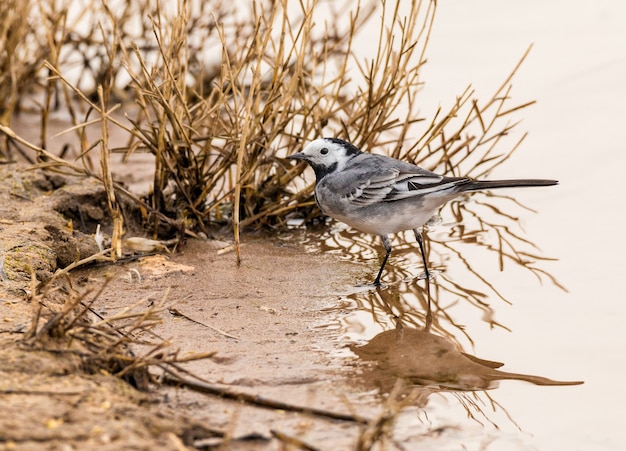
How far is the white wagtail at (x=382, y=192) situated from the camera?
18.5 ft

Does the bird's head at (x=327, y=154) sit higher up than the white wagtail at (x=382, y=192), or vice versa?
the bird's head at (x=327, y=154)

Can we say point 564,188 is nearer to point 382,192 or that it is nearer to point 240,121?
point 382,192

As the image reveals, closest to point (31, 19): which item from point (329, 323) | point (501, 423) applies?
point (329, 323)

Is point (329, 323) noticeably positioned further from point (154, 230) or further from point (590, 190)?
point (590, 190)

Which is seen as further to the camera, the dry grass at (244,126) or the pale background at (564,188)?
the dry grass at (244,126)

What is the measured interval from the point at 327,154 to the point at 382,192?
52 centimetres

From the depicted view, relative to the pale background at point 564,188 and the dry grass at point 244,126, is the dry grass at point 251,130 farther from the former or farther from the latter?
the pale background at point 564,188

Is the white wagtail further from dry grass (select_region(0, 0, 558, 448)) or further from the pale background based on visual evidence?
the pale background

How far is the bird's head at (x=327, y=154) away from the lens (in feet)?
19.7

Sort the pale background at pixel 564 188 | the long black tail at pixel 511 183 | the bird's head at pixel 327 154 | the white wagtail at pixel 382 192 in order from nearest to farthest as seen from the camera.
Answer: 1. the pale background at pixel 564 188
2. the long black tail at pixel 511 183
3. the white wagtail at pixel 382 192
4. the bird's head at pixel 327 154

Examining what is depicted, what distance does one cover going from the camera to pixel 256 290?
5559 mm

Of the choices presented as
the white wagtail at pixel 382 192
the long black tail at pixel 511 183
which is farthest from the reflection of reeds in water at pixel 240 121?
the long black tail at pixel 511 183

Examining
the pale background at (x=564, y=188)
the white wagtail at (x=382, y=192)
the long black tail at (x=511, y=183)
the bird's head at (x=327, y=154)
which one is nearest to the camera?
the pale background at (x=564, y=188)

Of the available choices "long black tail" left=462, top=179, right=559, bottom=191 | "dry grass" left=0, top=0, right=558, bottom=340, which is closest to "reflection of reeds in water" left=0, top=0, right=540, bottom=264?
"dry grass" left=0, top=0, right=558, bottom=340
